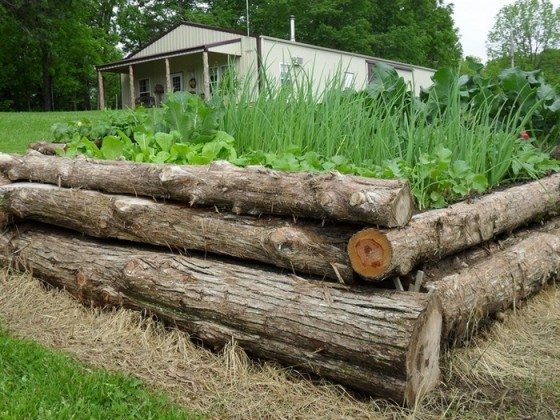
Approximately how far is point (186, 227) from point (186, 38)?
24.2 metres

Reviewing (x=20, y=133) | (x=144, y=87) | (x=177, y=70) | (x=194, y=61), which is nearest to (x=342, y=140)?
(x=20, y=133)

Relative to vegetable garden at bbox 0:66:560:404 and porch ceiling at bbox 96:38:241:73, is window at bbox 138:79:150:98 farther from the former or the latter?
vegetable garden at bbox 0:66:560:404

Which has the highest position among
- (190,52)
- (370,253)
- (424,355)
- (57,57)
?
(57,57)

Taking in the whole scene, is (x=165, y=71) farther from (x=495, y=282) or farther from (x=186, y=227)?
(x=495, y=282)

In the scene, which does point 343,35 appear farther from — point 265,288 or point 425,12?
point 265,288

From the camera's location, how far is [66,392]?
2.75 meters

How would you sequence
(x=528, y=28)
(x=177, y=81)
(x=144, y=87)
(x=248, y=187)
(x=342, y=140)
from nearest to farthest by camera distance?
(x=248, y=187) < (x=342, y=140) < (x=177, y=81) < (x=144, y=87) < (x=528, y=28)

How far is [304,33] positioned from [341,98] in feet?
126

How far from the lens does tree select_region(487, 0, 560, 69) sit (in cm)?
6719

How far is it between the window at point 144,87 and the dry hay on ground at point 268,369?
24.9 meters

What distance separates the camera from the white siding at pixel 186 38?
24.4m

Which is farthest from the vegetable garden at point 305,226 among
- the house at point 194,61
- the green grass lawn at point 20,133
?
the house at point 194,61

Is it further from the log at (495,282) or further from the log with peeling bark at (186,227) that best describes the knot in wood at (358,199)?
the log at (495,282)

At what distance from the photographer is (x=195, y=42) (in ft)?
84.8
